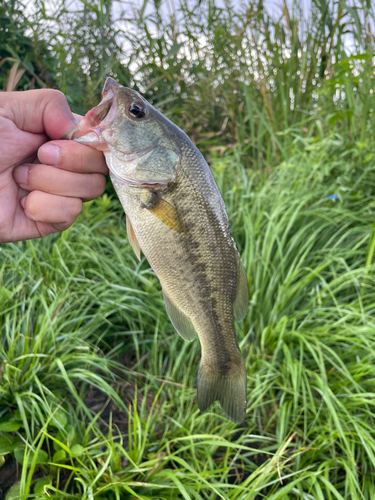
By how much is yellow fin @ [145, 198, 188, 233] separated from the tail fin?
1.55ft

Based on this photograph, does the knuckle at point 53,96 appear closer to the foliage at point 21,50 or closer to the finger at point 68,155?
the finger at point 68,155

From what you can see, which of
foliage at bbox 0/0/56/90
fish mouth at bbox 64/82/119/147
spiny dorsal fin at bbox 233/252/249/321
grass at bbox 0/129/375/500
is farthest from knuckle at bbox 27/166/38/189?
foliage at bbox 0/0/56/90

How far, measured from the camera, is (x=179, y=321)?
1.24 meters

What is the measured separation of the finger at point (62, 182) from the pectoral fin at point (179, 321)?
0.42 metres

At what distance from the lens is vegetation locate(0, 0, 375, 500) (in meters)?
1.78

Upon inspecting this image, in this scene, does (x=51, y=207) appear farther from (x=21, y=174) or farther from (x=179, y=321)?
(x=179, y=321)

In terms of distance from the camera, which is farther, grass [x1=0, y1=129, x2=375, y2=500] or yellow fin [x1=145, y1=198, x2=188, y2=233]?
grass [x1=0, y1=129, x2=375, y2=500]

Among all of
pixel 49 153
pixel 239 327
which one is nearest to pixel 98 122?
pixel 49 153

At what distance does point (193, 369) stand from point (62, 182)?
1426 mm

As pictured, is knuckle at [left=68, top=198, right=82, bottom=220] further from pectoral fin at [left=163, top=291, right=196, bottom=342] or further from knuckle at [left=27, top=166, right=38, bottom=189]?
pectoral fin at [left=163, top=291, right=196, bottom=342]

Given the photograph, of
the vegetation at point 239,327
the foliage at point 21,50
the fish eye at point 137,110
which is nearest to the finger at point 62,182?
the fish eye at point 137,110

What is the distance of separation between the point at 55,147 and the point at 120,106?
25 centimetres

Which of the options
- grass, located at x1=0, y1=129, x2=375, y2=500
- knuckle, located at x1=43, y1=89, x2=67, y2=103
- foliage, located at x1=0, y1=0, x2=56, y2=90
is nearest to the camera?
knuckle, located at x1=43, y1=89, x2=67, y2=103

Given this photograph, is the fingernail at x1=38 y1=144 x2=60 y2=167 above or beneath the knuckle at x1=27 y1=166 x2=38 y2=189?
above
